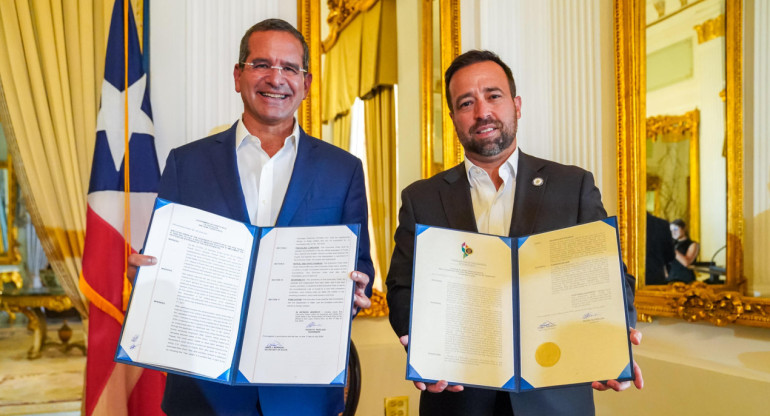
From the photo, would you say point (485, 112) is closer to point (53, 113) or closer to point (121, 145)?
point (121, 145)

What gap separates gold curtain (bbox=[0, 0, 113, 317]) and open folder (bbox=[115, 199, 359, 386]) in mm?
1646

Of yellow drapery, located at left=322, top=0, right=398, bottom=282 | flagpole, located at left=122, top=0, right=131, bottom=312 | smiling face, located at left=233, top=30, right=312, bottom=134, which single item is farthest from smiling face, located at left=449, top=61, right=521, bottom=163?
flagpole, located at left=122, top=0, right=131, bottom=312

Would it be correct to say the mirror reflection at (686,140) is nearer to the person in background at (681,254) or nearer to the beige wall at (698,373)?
the person in background at (681,254)

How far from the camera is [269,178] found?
1.68 m

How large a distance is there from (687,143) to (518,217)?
149 cm

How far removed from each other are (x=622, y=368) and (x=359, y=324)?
6.66 ft

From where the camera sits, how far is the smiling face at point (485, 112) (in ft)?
5.71

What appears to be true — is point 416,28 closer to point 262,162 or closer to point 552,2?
point 552,2

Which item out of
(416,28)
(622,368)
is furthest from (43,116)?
(622,368)

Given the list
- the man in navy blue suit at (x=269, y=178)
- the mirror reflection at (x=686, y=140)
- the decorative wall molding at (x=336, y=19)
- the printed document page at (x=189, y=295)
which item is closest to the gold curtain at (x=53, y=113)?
the decorative wall molding at (x=336, y=19)

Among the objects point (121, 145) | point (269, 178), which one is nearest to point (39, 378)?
point (121, 145)

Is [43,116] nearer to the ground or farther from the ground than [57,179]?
farther from the ground

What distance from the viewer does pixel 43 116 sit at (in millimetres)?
2676

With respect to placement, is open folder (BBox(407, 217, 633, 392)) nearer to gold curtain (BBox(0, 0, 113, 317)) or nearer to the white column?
the white column
